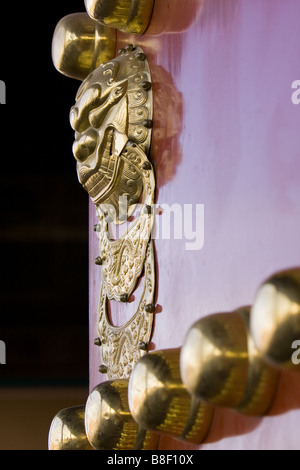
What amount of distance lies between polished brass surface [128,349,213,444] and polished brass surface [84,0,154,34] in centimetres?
25

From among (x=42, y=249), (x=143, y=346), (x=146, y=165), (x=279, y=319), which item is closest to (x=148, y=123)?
(x=146, y=165)

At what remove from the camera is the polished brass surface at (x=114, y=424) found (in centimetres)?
40

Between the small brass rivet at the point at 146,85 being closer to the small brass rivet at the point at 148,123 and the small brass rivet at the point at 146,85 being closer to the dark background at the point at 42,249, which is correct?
the small brass rivet at the point at 148,123

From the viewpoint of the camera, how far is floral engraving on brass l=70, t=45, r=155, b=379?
47 cm

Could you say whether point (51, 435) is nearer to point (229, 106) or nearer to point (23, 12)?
point (229, 106)

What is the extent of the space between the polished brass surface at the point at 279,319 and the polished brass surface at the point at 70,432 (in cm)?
30

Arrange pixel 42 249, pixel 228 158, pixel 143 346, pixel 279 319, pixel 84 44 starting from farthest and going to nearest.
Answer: pixel 42 249 < pixel 84 44 < pixel 143 346 < pixel 228 158 < pixel 279 319

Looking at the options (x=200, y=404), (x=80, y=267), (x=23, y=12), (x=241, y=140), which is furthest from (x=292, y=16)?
(x=80, y=267)

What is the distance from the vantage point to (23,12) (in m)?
2.24

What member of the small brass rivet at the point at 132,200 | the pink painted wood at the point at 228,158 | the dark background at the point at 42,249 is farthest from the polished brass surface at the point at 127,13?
the dark background at the point at 42,249

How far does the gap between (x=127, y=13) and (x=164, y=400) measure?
28cm

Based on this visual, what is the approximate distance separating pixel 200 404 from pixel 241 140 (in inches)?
4.8

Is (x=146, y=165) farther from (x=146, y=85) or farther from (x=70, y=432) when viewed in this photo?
(x=70, y=432)

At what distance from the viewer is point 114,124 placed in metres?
0.49
